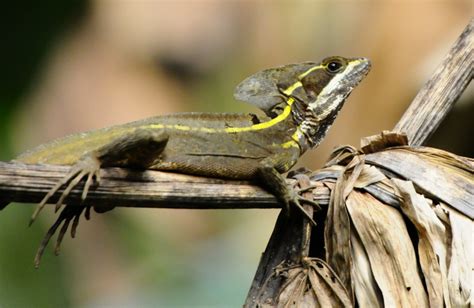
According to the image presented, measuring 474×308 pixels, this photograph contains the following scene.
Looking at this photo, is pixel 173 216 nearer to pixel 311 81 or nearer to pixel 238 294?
pixel 238 294

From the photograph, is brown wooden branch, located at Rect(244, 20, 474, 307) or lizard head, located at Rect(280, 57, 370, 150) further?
lizard head, located at Rect(280, 57, 370, 150)

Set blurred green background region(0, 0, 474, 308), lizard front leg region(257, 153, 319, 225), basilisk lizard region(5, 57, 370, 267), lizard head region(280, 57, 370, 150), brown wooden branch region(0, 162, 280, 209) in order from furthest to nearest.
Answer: blurred green background region(0, 0, 474, 308) → lizard head region(280, 57, 370, 150) → lizard front leg region(257, 153, 319, 225) → basilisk lizard region(5, 57, 370, 267) → brown wooden branch region(0, 162, 280, 209)

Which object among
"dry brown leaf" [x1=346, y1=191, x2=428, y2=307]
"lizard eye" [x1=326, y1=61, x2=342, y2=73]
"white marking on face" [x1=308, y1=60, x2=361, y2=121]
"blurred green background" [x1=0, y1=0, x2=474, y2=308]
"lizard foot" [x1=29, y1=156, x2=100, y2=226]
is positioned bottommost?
"blurred green background" [x1=0, y1=0, x2=474, y2=308]

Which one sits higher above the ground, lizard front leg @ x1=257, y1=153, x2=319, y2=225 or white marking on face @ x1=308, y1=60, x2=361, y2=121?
white marking on face @ x1=308, y1=60, x2=361, y2=121

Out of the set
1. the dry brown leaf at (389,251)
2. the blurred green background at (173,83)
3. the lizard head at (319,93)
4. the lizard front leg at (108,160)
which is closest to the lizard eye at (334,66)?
the lizard head at (319,93)

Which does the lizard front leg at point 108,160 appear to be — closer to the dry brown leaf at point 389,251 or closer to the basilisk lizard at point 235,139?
the basilisk lizard at point 235,139

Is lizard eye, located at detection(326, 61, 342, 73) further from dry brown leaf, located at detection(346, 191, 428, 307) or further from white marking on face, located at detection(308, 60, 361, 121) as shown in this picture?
dry brown leaf, located at detection(346, 191, 428, 307)

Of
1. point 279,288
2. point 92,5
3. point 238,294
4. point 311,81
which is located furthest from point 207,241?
point 279,288

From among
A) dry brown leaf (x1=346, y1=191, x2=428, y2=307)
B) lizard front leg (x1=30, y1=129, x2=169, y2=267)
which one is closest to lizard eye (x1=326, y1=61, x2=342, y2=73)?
dry brown leaf (x1=346, y1=191, x2=428, y2=307)
